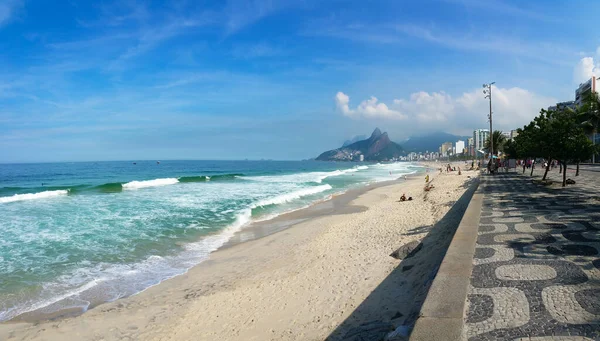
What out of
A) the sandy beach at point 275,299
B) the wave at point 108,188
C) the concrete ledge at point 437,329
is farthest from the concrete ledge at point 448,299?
the wave at point 108,188

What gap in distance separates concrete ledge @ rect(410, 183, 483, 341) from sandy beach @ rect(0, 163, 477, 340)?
0.41 m

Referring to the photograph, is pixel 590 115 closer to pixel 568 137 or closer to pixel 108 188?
pixel 568 137

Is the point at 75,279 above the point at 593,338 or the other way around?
the other way around

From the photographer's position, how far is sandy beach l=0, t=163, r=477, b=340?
514 centimetres

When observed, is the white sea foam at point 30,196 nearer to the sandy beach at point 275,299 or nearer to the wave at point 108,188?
the wave at point 108,188

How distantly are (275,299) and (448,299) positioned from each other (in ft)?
12.1

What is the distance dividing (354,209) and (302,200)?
5.29 m

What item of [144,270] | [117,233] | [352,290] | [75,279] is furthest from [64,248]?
[352,290]

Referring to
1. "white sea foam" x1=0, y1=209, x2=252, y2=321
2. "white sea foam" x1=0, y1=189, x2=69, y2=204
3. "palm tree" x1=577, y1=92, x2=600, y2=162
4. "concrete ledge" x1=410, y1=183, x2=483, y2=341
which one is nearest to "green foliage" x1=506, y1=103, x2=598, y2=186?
"palm tree" x1=577, y1=92, x2=600, y2=162

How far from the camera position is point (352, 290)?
20.3ft

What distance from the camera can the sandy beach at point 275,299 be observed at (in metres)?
5.14

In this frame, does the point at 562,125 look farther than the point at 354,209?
No

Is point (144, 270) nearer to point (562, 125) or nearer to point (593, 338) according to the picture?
point (593, 338)

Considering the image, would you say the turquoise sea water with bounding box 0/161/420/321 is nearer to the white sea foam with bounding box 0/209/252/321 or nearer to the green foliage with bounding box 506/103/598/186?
the white sea foam with bounding box 0/209/252/321
